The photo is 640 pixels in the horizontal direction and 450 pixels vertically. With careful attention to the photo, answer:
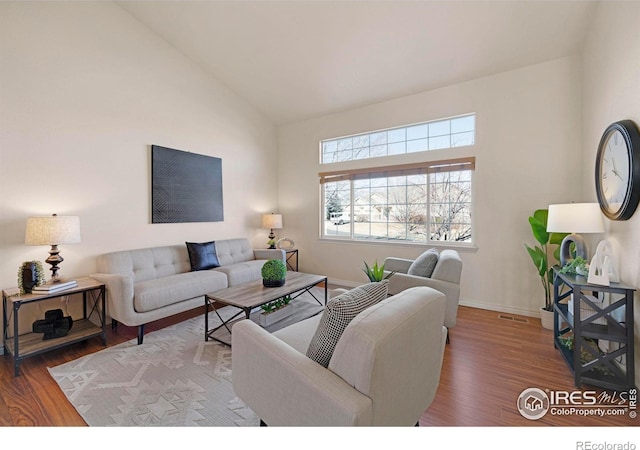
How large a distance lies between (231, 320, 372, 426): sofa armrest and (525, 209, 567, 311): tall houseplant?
9.75 ft

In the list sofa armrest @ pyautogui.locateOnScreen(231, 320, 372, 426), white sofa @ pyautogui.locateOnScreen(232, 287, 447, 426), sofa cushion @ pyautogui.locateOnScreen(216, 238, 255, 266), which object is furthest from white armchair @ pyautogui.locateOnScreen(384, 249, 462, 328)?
sofa cushion @ pyautogui.locateOnScreen(216, 238, 255, 266)

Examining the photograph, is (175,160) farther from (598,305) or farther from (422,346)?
(598,305)

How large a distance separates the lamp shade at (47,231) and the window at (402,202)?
3455 millimetres

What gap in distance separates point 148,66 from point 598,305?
5181 mm

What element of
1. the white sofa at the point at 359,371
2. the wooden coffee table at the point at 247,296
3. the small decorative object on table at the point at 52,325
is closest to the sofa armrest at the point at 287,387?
the white sofa at the point at 359,371

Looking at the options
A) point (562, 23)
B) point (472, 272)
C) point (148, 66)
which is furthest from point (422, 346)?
point (148, 66)

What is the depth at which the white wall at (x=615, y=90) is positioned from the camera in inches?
76.9

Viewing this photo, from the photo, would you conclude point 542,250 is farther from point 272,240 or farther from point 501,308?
point 272,240

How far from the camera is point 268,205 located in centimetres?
541

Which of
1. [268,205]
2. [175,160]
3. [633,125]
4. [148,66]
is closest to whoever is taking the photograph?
[633,125]

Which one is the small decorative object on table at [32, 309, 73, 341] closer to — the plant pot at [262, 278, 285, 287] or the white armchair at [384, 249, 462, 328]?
the plant pot at [262, 278, 285, 287]

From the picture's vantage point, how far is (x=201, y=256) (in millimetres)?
3818

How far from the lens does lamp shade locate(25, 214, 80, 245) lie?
2.50 m

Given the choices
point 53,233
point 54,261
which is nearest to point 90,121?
point 53,233
